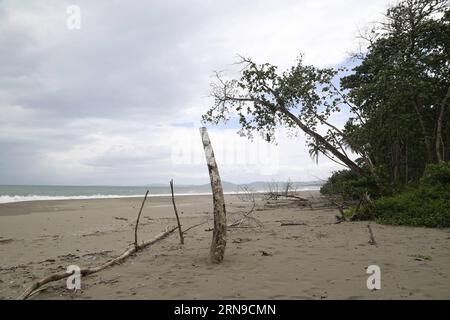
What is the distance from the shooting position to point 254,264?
21.4 feet

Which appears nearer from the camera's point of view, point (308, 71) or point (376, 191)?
point (376, 191)

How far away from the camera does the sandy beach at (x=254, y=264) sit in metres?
4.99

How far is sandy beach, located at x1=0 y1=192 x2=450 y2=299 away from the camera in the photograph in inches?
196

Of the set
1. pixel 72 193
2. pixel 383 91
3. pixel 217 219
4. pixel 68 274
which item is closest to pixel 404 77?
pixel 383 91

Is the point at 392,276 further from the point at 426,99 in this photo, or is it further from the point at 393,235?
the point at 426,99

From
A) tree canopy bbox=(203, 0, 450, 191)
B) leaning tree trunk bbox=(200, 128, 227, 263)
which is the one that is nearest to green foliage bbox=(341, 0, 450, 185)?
tree canopy bbox=(203, 0, 450, 191)

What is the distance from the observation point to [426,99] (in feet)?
53.8

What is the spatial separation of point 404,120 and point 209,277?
44.6 ft

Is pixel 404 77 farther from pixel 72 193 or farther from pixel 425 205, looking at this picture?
pixel 72 193

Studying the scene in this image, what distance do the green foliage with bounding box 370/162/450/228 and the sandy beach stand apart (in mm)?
617

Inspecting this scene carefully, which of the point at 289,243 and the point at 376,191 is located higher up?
the point at 376,191
